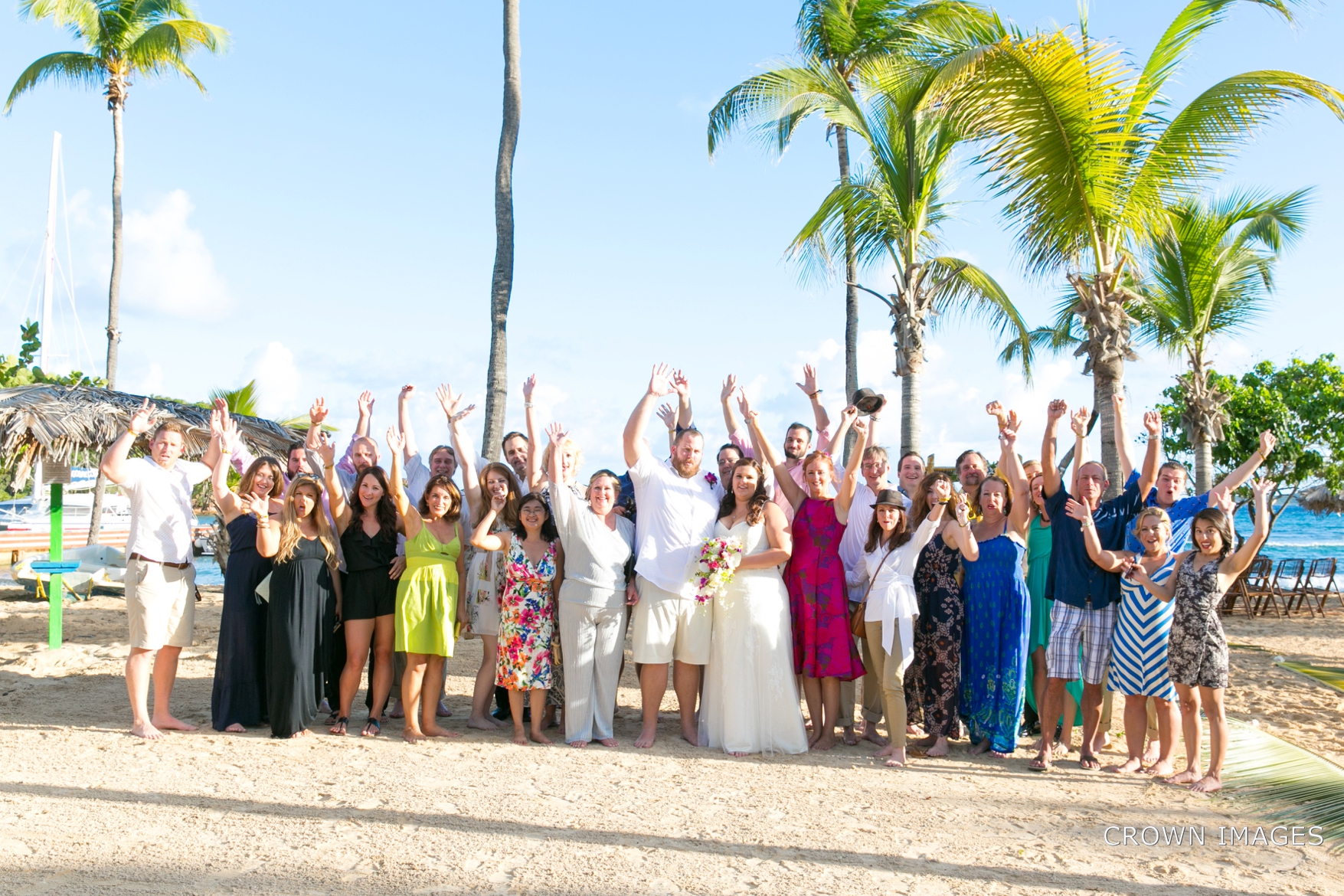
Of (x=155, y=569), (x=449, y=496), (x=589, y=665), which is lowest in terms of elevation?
(x=589, y=665)

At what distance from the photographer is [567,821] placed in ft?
15.9

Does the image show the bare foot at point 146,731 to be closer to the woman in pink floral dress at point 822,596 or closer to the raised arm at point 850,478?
the woman in pink floral dress at point 822,596

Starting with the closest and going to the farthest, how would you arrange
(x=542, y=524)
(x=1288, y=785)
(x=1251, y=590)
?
(x=1288, y=785) < (x=542, y=524) < (x=1251, y=590)

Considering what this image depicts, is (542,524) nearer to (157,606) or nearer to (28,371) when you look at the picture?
(157,606)

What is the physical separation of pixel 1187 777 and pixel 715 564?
10.3ft

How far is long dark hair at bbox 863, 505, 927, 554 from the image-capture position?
618 cm

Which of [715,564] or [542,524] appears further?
[542,524]

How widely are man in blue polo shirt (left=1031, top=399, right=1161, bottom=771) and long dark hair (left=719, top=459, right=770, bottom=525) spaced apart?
6.53ft

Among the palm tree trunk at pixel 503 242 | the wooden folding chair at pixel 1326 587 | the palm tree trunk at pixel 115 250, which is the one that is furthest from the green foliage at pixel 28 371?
the wooden folding chair at pixel 1326 587

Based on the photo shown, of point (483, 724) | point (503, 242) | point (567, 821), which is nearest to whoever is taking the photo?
point (567, 821)

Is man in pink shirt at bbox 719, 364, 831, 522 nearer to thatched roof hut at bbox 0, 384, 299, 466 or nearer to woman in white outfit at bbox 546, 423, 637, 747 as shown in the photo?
woman in white outfit at bbox 546, 423, 637, 747

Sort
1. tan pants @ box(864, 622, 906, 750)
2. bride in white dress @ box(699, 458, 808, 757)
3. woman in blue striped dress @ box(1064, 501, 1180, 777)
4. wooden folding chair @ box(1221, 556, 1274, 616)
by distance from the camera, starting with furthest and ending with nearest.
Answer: wooden folding chair @ box(1221, 556, 1274, 616)
bride in white dress @ box(699, 458, 808, 757)
tan pants @ box(864, 622, 906, 750)
woman in blue striped dress @ box(1064, 501, 1180, 777)

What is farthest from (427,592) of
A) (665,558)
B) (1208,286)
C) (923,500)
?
(1208,286)

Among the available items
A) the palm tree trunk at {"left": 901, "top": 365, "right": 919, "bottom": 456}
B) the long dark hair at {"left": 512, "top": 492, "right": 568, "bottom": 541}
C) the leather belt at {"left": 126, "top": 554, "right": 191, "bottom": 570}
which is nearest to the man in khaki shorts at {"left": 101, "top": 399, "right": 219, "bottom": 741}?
the leather belt at {"left": 126, "top": 554, "right": 191, "bottom": 570}
